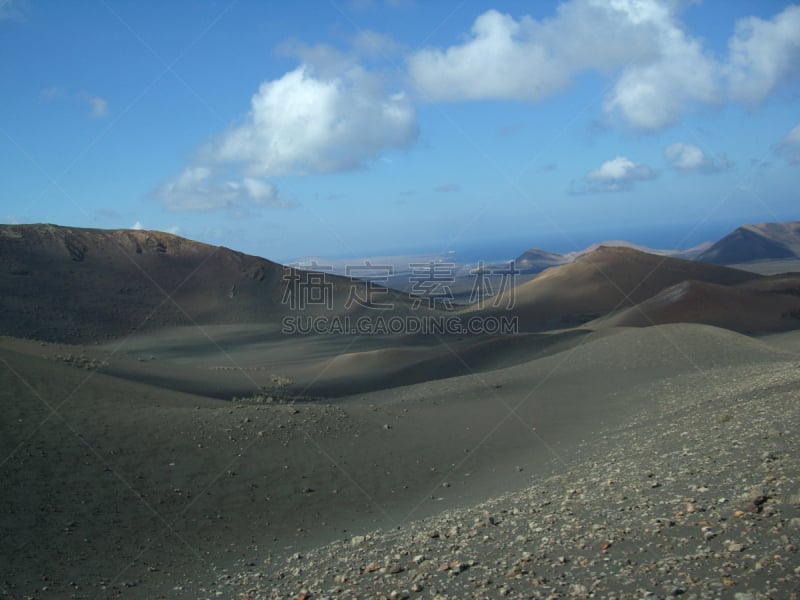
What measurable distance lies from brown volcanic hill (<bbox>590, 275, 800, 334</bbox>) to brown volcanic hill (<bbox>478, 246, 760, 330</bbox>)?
Result: 33.3 ft

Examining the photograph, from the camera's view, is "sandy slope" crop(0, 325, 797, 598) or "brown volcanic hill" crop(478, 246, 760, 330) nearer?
"sandy slope" crop(0, 325, 797, 598)

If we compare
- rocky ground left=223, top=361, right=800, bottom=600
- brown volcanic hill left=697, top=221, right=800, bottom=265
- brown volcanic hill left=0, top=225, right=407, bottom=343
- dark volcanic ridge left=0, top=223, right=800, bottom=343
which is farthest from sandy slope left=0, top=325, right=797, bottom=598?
brown volcanic hill left=697, top=221, right=800, bottom=265

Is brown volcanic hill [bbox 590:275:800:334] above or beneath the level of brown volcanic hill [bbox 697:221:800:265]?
beneath

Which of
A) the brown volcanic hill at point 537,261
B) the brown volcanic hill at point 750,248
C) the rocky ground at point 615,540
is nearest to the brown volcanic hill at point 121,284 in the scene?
the rocky ground at point 615,540

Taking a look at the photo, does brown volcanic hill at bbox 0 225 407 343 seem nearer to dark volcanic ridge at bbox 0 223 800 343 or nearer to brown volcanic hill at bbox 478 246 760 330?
dark volcanic ridge at bbox 0 223 800 343

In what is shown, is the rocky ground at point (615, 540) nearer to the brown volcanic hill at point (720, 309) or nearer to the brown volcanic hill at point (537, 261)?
the brown volcanic hill at point (720, 309)

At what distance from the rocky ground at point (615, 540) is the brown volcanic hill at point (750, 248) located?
109 m

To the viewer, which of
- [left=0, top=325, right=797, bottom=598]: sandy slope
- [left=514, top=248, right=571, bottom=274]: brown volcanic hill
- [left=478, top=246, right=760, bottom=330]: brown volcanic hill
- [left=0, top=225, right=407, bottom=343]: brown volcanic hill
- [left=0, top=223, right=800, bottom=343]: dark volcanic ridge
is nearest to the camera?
[left=0, top=325, right=797, bottom=598]: sandy slope

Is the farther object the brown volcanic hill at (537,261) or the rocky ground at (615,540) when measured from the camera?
the brown volcanic hill at (537,261)

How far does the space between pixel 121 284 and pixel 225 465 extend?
151 feet

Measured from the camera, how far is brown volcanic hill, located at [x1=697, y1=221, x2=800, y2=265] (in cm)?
10794

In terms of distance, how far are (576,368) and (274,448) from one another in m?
10.8

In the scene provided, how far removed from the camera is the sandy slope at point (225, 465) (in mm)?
7109

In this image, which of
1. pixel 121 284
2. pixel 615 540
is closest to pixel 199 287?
pixel 121 284
